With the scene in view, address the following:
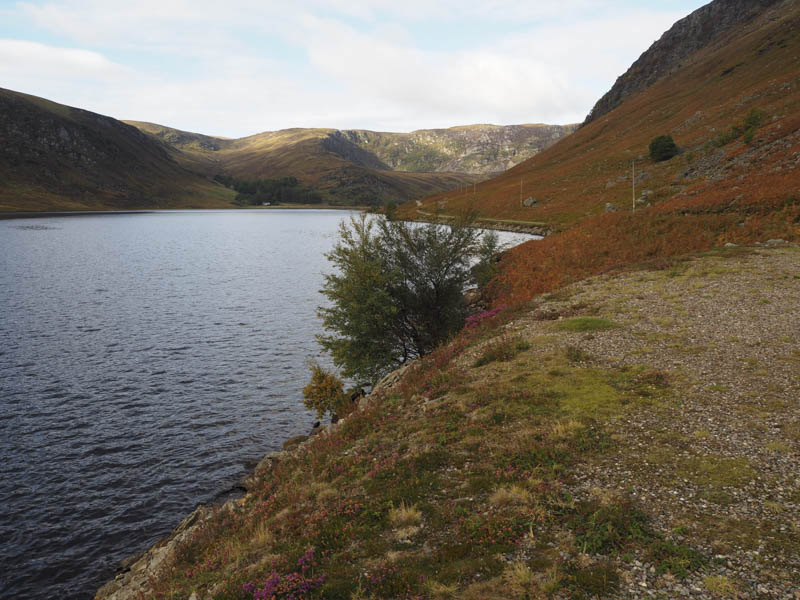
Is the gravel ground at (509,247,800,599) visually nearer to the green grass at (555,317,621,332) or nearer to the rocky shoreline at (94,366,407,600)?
the green grass at (555,317,621,332)

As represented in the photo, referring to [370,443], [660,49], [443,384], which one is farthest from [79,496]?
[660,49]

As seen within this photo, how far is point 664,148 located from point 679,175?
1722 centimetres

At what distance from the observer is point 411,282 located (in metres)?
33.0

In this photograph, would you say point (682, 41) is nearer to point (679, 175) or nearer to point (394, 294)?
point (679, 175)

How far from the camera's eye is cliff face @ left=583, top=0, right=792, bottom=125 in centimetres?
15912

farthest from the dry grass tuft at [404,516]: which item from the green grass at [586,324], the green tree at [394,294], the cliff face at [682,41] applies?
the cliff face at [682,41]

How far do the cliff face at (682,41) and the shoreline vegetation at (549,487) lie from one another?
19549 cm

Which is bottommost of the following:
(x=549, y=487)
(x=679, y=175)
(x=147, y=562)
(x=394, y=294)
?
(x=147, y=562)

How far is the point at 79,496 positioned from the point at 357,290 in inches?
713

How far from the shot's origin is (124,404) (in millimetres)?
28688

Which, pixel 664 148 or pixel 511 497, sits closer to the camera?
pixel 511 497

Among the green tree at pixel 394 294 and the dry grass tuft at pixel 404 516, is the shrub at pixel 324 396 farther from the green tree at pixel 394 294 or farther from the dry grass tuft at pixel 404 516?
the dry grass tuft at pixel 404 516

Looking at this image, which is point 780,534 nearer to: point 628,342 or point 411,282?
point 628,342

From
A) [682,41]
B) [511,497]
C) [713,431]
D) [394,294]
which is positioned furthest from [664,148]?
[682,41]
